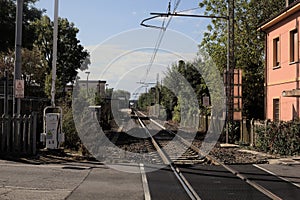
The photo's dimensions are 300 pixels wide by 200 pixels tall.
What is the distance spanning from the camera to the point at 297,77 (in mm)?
20562

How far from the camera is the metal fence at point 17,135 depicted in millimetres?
14178

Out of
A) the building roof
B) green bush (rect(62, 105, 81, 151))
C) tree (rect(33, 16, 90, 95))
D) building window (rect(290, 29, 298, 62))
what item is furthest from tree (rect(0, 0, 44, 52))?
tree (rect(33, 16, 90, 95))

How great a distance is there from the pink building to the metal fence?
10.4 metres

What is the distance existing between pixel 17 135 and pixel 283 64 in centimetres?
1421

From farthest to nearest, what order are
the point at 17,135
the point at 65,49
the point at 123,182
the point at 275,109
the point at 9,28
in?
the point at 65,49
the point at 9,28
the point at 275,109
the point at 17,135
the point at 123,182

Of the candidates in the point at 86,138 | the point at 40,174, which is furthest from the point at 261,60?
the point at 40,174

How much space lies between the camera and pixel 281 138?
57.3 feet

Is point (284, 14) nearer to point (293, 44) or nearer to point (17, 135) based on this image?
point (293, 44)

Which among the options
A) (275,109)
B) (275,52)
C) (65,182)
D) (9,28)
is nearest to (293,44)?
(275,52)

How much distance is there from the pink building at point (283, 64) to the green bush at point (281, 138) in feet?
4.92

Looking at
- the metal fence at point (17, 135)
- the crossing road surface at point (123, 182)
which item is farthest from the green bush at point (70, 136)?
the crossing road surface at point (123, 182)

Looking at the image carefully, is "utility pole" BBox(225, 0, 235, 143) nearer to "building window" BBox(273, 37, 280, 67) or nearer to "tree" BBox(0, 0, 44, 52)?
"building window" BBox(273, 37, 280, 67)

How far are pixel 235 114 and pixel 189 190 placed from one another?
15997 mm

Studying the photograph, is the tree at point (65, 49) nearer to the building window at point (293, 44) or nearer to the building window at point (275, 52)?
the building window at point (275, 52)
